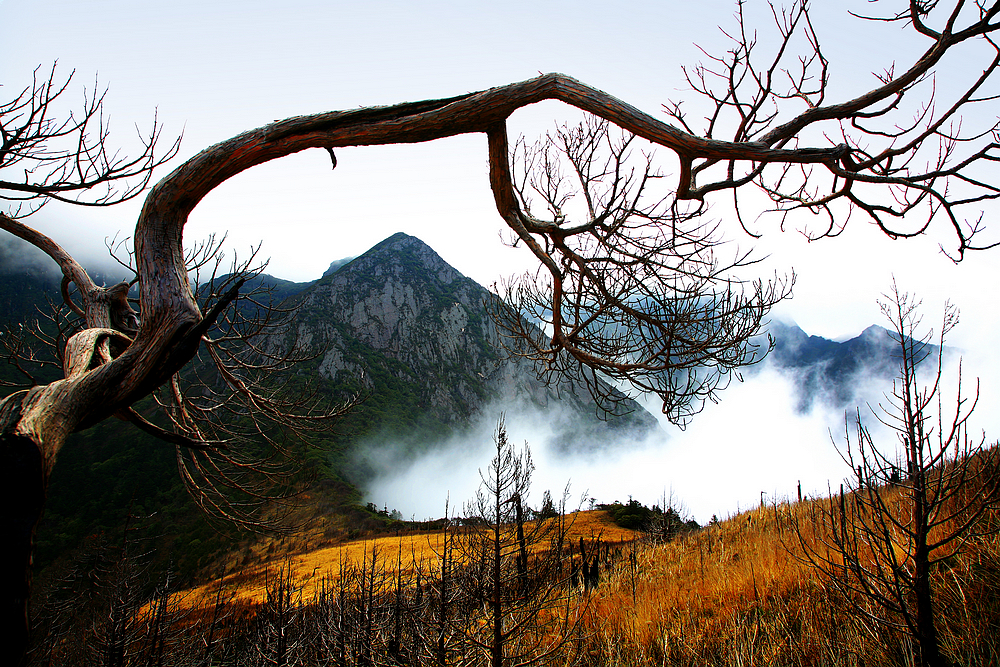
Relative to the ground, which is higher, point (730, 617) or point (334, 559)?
point (730, 617)

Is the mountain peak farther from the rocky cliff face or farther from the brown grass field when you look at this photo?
the brown grass field

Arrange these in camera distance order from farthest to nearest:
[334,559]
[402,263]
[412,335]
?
[402,263]
[412,335]
[334,559]

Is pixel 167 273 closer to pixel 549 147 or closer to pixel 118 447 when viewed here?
pixel 549 147

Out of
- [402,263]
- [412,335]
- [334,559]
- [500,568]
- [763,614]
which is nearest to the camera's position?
[500,568]

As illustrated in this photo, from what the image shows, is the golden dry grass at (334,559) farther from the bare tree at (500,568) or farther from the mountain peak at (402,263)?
the mountain peak at (402,263)

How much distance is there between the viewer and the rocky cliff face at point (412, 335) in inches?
2918

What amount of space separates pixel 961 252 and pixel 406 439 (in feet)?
238

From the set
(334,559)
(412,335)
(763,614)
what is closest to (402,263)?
(412,335)

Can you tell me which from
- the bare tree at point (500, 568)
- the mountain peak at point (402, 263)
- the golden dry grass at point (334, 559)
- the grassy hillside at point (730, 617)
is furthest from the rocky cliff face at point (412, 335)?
the bare tree at point (500, 568)

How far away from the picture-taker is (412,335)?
81875 millimetres

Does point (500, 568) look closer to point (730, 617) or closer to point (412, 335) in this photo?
point (730, 617)

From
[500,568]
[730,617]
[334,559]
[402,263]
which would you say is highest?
[402,263]

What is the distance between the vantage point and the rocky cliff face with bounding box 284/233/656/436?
74.1 metres

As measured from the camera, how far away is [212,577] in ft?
103
